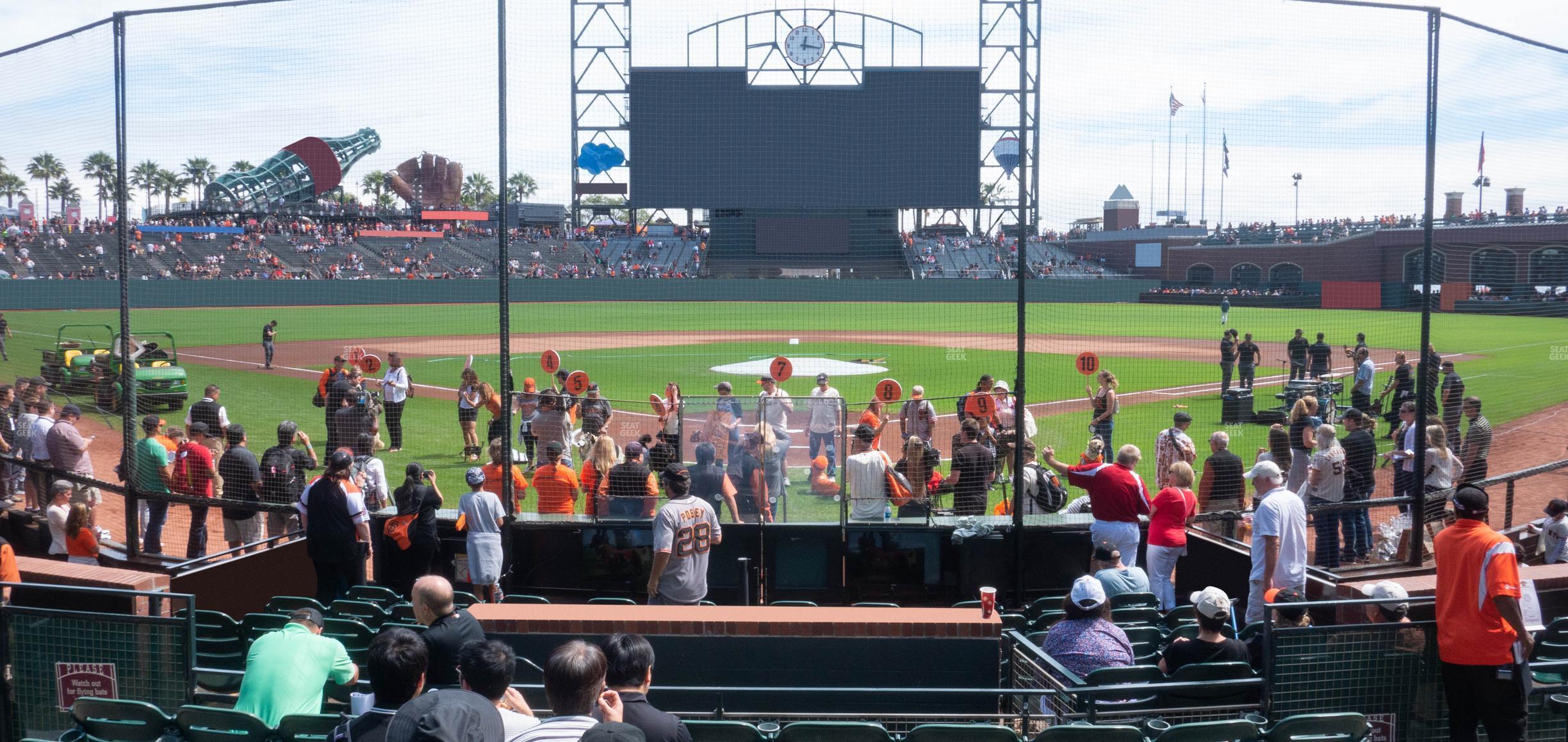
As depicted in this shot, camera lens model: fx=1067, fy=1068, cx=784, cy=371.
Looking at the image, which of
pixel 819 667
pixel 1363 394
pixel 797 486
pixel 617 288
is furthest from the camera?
pixel 617 288

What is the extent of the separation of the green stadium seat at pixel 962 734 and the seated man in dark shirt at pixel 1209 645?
1446 mm

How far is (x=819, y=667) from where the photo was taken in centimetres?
649

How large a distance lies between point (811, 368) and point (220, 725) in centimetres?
2548

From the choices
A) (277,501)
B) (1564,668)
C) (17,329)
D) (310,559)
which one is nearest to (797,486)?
(310,559)

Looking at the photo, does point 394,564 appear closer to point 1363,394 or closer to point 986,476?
point 986,476

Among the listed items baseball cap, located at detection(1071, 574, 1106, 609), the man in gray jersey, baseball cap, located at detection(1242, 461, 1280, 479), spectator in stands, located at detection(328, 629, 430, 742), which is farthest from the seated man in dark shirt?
spectator in stands, located at detection(328, 629, 430, 742)

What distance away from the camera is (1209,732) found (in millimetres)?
4957

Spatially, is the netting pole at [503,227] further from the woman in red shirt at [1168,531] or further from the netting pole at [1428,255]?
the netting pole at [1428,255]

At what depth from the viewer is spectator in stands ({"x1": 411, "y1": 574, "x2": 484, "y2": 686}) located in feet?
18.1

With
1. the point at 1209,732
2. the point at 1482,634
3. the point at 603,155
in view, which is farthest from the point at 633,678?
the point at 603,155

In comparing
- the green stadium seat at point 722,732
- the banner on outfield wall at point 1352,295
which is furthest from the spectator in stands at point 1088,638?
the banner on outfield wall at point 1352,295

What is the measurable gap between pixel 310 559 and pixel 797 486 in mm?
4670

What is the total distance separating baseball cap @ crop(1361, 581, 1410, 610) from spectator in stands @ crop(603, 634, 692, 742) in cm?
409

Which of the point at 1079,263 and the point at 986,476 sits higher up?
the point at 1079,263
